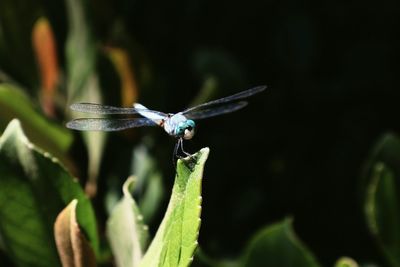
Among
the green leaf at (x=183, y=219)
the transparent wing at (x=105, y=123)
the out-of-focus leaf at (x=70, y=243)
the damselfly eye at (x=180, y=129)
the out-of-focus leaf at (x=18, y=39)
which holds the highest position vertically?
the out-of-focus leaf at (x=18, y=39)

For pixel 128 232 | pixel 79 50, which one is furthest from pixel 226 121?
pixel 128 232

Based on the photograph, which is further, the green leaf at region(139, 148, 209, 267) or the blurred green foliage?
the blurred green foliage

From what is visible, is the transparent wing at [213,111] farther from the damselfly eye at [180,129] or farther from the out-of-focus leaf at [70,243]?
the out-of-focus leaf at [70,243]

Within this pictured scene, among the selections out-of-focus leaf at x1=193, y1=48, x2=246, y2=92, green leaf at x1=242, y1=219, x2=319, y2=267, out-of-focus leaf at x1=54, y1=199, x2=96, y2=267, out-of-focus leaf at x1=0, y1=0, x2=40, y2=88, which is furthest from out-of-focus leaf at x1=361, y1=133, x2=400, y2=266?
out-of-focus leaf at x1=0, y1=0, x2=40, y2=88

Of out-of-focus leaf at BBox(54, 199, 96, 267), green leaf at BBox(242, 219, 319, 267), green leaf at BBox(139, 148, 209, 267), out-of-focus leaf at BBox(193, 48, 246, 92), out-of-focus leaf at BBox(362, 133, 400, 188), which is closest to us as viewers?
green leaf at BBox(139, 148, 209, 267)

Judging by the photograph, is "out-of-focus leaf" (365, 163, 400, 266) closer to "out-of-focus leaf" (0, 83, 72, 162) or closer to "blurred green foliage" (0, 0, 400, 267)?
"blurred green foliage" (0, 0, 400, 267)

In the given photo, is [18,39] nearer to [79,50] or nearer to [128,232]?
[79,50]

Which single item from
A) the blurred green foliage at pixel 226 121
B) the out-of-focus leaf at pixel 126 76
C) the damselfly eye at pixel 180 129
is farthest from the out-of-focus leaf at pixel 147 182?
the damselfly eye at pixel 180 129

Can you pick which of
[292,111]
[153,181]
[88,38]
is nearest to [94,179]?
[153,181]

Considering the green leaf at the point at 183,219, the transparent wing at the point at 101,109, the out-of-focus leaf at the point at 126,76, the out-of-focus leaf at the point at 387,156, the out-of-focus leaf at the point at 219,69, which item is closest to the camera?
the green leaf at the point at 183,219
